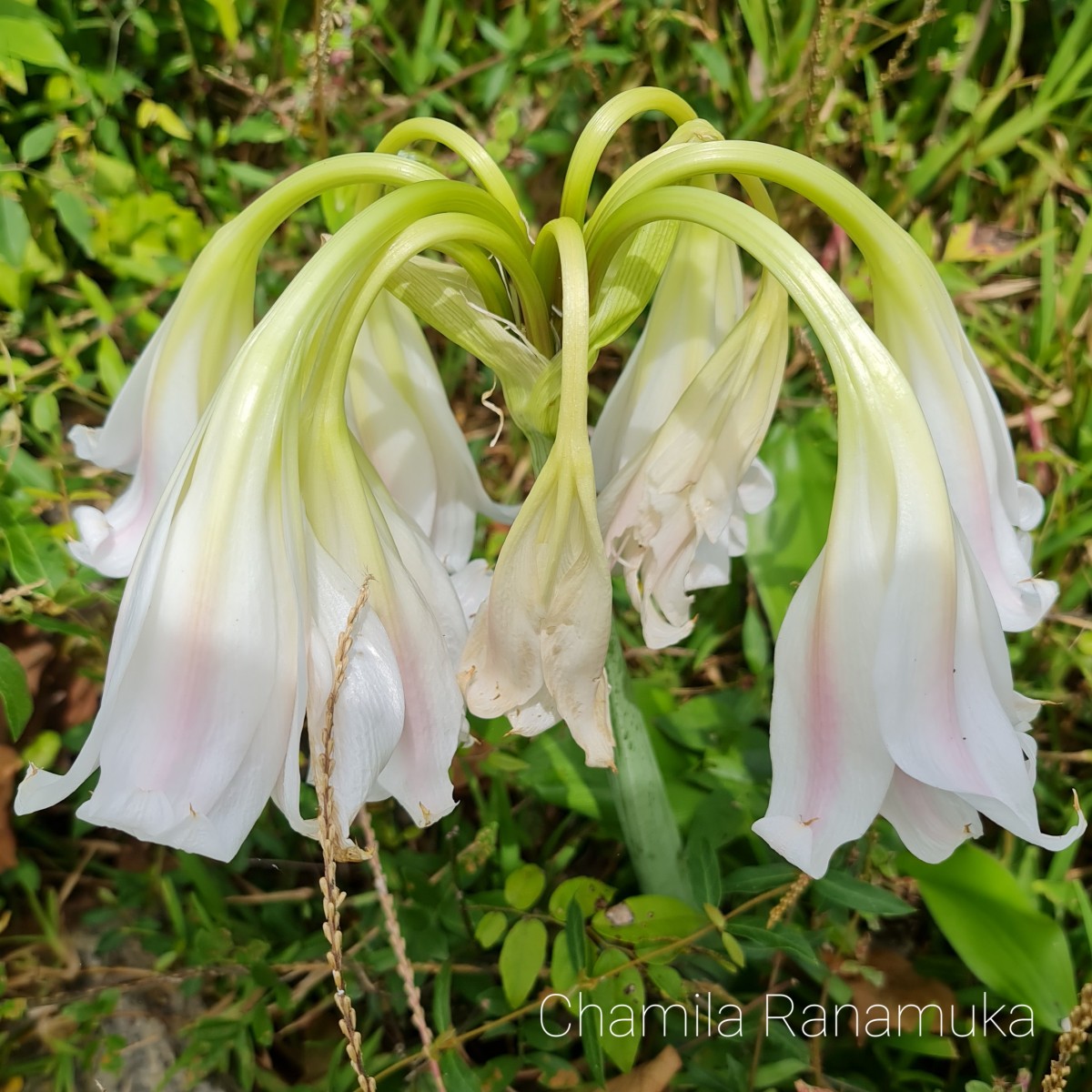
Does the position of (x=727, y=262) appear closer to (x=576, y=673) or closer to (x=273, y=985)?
(x=576, y=673)

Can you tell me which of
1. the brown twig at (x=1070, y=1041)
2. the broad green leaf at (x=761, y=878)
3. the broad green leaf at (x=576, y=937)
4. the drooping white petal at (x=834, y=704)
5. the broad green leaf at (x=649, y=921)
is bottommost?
the broad green leaf at (x=649, y=921)

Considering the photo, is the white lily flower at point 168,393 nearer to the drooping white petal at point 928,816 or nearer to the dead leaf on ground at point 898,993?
the drooping white petal at point 928,816

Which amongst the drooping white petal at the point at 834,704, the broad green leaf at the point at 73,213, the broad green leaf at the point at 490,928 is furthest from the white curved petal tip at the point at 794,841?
the broad green leaf at the point at 73,213

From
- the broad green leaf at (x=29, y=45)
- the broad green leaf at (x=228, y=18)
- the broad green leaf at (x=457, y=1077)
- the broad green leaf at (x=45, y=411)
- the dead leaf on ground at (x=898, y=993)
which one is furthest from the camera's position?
the broad green leaf at (x=228, y=18)

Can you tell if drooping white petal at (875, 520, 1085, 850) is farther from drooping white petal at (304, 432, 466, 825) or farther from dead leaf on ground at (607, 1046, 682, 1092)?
dead leaf on ground at (607, 1046, 682, 1092)

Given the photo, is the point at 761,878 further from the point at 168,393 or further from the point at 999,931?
the point at 168,393

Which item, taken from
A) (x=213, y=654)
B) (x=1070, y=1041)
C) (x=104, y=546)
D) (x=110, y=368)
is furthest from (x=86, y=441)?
(x=1070, y=1041)

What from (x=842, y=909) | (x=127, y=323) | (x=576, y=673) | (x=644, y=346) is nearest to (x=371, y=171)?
(x=644, y=346)
